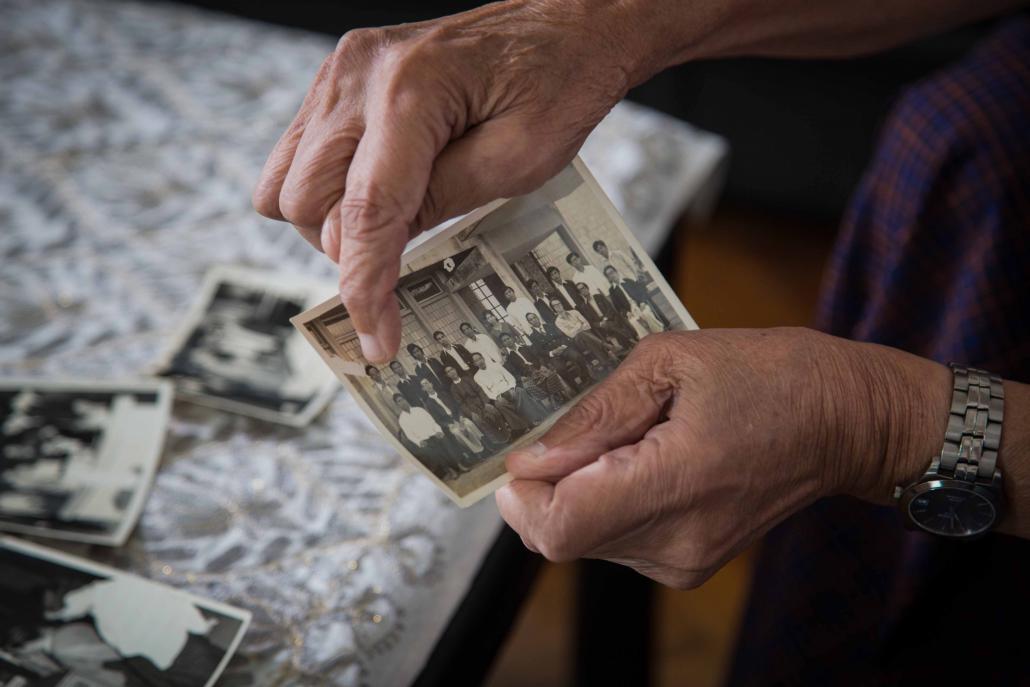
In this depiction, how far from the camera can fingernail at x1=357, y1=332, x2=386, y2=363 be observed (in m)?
0.69

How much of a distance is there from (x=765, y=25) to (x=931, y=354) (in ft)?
1.33

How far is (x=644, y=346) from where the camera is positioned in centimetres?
71

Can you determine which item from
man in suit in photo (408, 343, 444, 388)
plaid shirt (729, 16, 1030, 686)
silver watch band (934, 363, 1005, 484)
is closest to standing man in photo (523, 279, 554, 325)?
man in suit in photo (408, 343, 444, 388)

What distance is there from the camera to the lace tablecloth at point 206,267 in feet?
2.45

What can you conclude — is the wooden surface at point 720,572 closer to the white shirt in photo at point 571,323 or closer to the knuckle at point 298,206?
the white shirt in photo at point 571,323

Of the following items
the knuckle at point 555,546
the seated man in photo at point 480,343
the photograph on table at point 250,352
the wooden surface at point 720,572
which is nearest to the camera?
the knuckle at point 555,546

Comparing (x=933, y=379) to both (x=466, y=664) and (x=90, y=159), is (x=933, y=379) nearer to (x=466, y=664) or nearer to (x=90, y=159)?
(x=466, y=664)

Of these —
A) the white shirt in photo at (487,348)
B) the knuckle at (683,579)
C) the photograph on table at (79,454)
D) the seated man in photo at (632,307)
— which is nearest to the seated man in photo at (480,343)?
the white shirt in photo at (487,348)

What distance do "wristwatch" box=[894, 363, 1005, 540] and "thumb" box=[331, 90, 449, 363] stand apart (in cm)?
44

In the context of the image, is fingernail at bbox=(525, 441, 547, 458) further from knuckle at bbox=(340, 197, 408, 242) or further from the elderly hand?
knuckle at bbox=(340, 197, 408, 242)

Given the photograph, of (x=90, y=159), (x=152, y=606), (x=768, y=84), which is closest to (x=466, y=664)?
(x=152, y=606)

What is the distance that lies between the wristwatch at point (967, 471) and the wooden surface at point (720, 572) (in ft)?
1.95

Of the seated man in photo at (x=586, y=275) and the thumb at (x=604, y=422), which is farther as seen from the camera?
the seated man in photo at (x=586, y=275)

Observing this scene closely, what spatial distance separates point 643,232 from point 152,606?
0.69m
